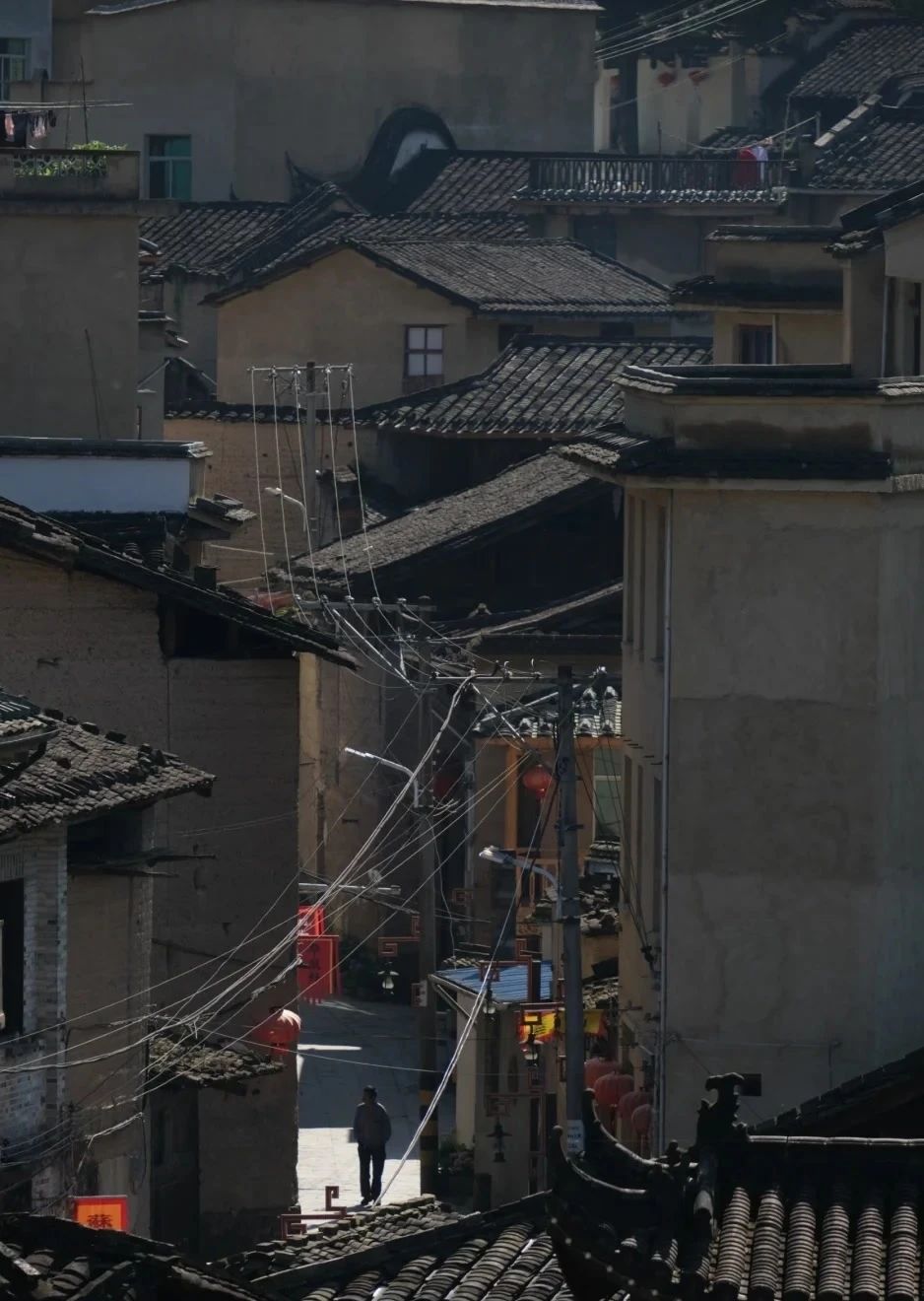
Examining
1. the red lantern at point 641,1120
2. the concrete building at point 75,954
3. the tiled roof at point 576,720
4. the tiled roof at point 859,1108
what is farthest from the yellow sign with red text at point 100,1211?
the tiled roof at point 576,720

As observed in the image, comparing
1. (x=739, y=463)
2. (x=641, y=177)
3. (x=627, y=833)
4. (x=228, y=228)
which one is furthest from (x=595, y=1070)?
(x=641, y=177)

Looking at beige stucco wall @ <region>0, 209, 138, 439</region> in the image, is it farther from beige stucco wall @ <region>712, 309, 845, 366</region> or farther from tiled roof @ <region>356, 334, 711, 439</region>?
tiled roof @ <region>356, 334, 711, 439</region>

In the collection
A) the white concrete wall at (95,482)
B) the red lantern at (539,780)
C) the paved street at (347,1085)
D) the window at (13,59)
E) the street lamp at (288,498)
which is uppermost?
the window at (13,59)

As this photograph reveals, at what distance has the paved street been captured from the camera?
3919 cm

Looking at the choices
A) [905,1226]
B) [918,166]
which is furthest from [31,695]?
[918,166]

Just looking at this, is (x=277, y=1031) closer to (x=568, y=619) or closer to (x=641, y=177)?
(x=568, y=619)

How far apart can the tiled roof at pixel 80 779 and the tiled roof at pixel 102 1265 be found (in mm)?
5152

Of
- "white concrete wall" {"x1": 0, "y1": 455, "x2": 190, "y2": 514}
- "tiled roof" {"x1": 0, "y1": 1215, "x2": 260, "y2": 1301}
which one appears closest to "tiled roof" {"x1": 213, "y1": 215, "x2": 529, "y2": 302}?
"white concrete wall" {"x1": 0, "y1": 455, "x2": 190, "y2": 514}

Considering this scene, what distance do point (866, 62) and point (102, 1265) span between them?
5591cm

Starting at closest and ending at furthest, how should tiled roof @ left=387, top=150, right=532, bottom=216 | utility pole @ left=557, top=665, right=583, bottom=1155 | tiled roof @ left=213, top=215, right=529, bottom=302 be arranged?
utility pole @ left=557, top=665, right=583, bottom=1155
tiled roof @ left=213, top=215, right=529, bottom=302
tiled roof @ left=387, top=150, right=532, bottom=216

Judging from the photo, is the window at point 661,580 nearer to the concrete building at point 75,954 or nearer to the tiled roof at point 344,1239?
the concrete building at point 75,954

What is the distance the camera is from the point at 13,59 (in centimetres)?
7094

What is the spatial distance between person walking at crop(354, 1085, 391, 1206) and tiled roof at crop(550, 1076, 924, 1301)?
56.2ft

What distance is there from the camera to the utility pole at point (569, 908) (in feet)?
99.6
